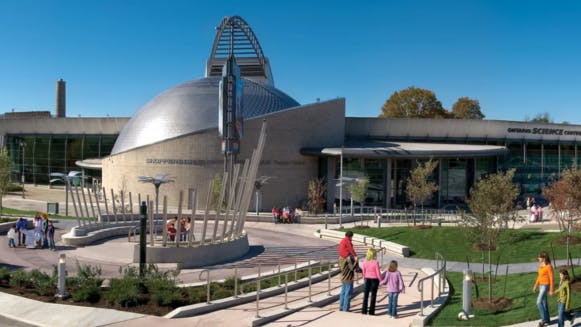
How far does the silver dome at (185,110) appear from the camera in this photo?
157ft

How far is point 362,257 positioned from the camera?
23.7m

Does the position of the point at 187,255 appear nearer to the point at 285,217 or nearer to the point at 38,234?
the point at 38,234

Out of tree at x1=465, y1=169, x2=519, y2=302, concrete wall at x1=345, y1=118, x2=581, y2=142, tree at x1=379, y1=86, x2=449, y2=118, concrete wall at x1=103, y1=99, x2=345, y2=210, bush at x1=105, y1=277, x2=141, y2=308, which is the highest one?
tree at x1=379, y1=86, x2=449, y2=118

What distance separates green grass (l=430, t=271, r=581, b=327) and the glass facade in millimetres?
59579

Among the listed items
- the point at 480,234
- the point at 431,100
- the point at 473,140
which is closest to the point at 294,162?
the point at 473,140

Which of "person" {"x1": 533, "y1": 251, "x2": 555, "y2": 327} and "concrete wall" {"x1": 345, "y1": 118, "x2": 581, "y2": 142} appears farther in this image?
"concrete wall" {"x1": 345, "y1": 118, "x2": 581, "y2": 142}

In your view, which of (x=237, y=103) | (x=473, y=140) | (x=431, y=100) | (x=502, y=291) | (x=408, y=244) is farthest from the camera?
(x=431, y=100)

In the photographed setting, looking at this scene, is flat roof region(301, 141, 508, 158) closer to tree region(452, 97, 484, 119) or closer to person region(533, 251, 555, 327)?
person region(533, 251, 555, 327)

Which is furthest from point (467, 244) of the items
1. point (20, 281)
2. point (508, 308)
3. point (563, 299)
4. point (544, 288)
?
point (20, 281)

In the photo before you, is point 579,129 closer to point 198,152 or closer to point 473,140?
point 473,140

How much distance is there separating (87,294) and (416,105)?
272 ft

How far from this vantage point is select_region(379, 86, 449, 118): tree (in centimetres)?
9125

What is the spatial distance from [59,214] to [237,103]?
15.3m

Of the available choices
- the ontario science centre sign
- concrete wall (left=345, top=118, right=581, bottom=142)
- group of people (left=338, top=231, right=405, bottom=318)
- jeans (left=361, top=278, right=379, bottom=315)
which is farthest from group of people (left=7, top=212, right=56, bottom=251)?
the ontario science centre sign
